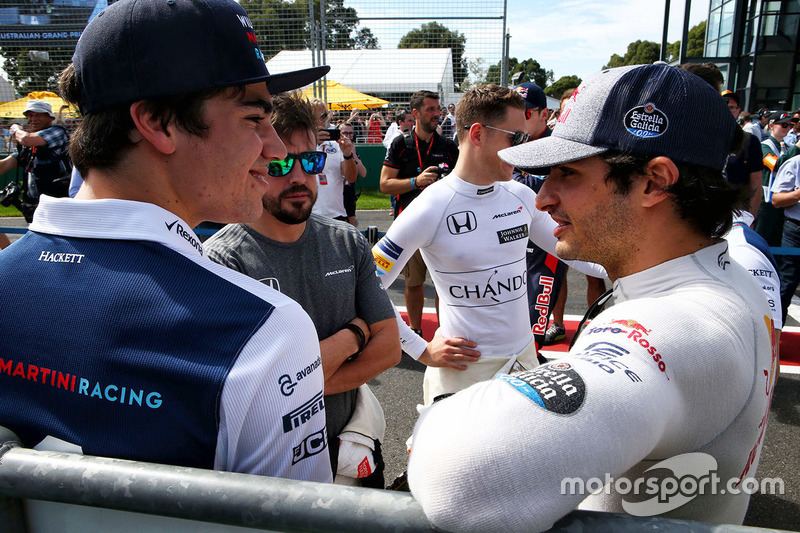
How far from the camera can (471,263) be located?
2723mm

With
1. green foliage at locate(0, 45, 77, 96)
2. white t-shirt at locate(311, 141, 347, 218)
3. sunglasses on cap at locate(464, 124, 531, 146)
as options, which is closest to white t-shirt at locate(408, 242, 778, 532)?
sunglasses on cap at locate(464, 124, 531, 146)

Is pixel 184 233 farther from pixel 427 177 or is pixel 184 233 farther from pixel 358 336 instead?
pixel 427 177

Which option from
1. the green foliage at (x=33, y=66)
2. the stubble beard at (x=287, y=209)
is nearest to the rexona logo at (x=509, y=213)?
the stubble beard at (x=287, y=209)

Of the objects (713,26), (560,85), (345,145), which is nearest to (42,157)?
(345,145)

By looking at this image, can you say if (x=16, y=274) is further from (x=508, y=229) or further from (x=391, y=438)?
(x=391, y=438)

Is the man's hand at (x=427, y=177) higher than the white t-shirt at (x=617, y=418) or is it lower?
Answer: lower

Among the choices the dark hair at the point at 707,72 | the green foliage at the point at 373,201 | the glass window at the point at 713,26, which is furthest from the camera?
the glass window at the point at 713,26

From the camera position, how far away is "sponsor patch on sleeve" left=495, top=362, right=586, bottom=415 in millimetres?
759

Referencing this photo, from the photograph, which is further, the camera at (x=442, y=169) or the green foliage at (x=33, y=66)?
the green foliage at (x=33, y=66)

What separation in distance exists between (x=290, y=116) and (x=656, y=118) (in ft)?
4.66

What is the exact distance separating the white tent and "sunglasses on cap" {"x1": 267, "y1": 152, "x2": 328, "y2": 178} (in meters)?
9.55

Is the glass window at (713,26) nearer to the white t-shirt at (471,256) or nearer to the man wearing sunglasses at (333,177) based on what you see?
the man wearing sunglasses at (333,177)

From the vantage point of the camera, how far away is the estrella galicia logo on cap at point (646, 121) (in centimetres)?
122

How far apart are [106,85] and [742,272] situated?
1389mm
